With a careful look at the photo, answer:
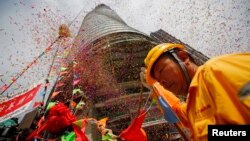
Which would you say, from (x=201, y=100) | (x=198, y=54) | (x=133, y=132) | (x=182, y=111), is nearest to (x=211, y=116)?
(x=201, y=100)

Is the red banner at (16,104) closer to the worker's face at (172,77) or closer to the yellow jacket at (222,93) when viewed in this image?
the worker's face at (172,77)

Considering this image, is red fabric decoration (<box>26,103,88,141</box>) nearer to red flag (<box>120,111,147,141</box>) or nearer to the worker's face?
red flag (<box>120,111,147,141</box>)

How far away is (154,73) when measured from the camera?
3.12m

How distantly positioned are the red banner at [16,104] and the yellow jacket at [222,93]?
2.89m

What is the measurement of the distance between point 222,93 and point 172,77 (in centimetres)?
113

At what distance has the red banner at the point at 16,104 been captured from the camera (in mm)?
3916

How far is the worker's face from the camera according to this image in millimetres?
2656

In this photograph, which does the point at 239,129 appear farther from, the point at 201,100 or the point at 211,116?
the point at 201,100

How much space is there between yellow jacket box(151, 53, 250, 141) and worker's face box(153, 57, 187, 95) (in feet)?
2.33

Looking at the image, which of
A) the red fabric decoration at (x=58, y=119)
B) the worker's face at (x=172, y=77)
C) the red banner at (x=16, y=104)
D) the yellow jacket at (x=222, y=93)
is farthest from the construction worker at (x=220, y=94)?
the red fabric decoration at (x=58, y=119)

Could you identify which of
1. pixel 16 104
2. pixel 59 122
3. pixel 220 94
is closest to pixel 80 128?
pixel 59 122

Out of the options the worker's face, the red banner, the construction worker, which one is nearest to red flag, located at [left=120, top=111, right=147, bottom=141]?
the red banner

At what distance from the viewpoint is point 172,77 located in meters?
2.73

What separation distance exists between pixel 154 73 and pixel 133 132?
10.4 feet
